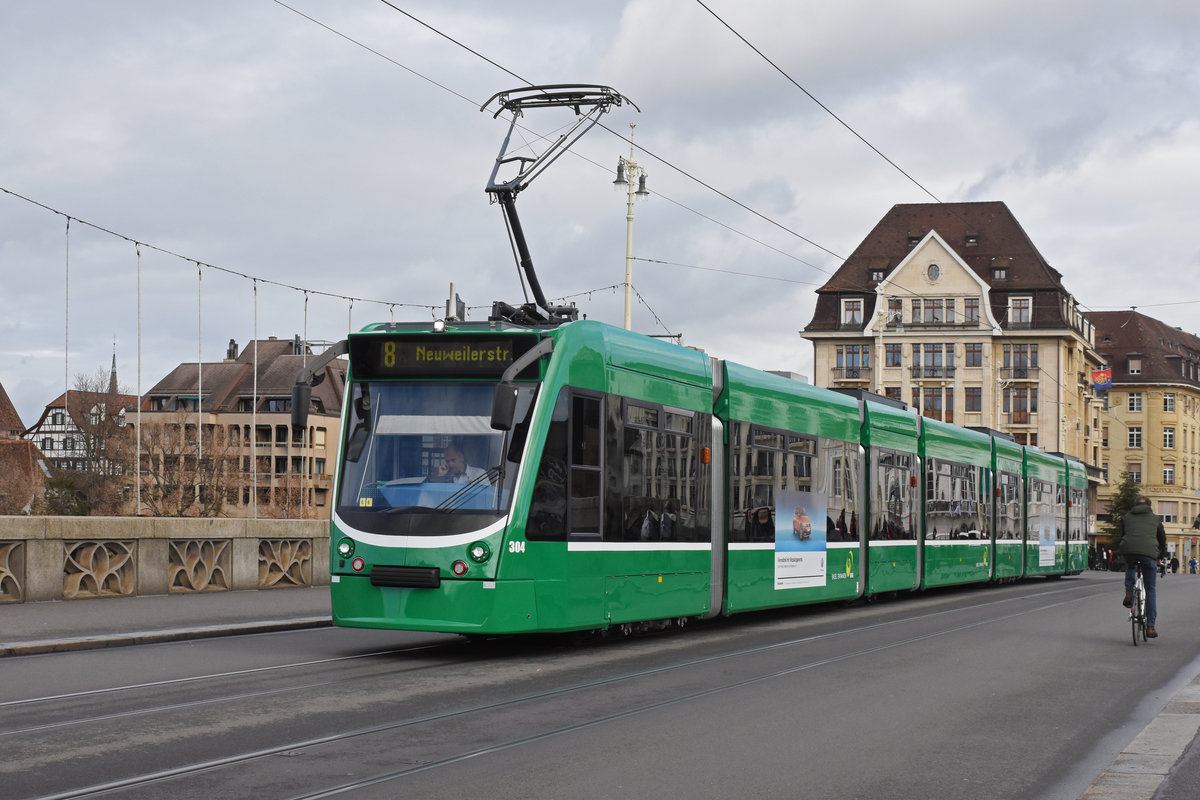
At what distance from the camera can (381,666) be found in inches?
513

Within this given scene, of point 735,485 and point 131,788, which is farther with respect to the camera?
point 735,485

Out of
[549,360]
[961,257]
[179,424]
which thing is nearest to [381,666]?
[549,360]

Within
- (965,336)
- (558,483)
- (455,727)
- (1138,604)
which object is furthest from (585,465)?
(965,336)

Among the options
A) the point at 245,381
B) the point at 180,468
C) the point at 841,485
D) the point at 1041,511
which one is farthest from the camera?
the point at 245,381

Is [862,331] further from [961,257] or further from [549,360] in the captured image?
[549,360]

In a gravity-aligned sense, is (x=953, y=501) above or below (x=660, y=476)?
below

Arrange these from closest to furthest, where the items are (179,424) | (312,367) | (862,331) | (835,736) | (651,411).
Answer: (835,736) < (312,367) < (651,411) < (179,424) < (862,331)

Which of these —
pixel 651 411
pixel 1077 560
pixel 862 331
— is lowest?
pixel 1077 560

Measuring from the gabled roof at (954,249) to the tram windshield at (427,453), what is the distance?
87.2 meters

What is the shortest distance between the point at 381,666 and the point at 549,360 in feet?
10.3

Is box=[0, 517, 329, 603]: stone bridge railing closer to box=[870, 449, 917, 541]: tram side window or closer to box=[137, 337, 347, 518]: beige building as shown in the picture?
box=[870, 449, 917, 541]: tram side window

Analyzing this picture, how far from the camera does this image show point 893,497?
24.5 metres

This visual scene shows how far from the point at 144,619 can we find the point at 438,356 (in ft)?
18.5

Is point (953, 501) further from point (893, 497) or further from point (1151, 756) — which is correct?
point (1151, 756)
